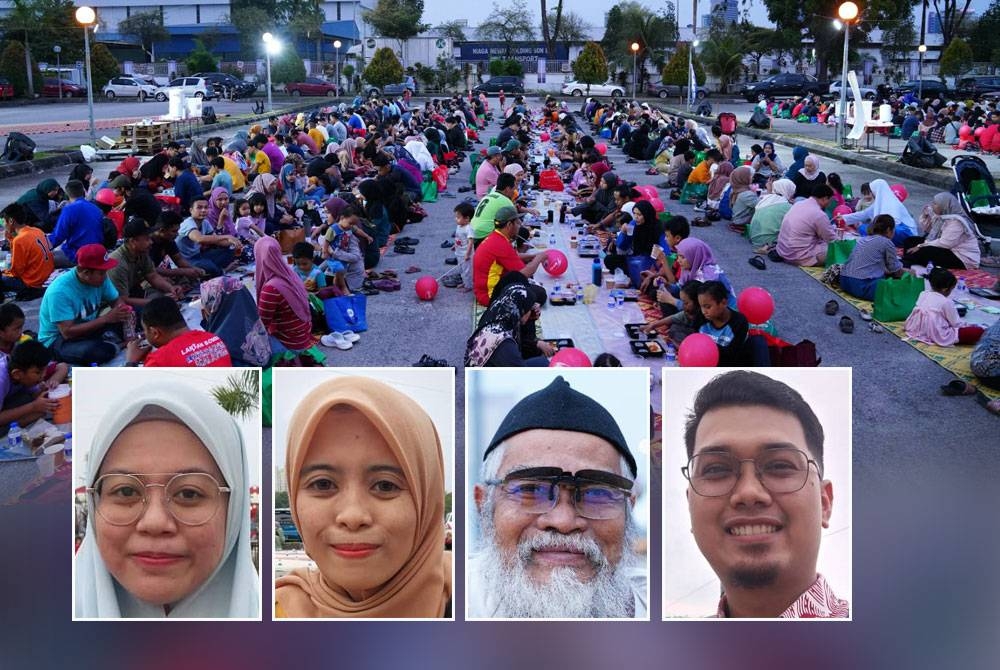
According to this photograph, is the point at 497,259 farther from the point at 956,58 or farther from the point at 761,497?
the point at 956,58

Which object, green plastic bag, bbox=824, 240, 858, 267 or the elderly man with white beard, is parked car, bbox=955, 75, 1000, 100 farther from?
the elderly man with white beard

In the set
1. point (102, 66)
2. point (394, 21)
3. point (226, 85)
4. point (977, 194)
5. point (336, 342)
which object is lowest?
point (336, 342)

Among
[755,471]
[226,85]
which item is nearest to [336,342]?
[755,471]

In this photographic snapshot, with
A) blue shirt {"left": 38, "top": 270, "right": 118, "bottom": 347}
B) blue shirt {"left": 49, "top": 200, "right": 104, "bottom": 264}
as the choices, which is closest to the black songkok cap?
blue shirt {"left": 38, "top": 270, "right": 118, "bottom": 347}

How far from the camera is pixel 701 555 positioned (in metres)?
3.56

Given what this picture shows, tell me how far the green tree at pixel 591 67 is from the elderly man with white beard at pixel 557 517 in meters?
45.4

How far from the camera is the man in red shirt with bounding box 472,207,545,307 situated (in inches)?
340

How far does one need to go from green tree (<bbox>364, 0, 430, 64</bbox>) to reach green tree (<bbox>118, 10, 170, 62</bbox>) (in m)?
13.6

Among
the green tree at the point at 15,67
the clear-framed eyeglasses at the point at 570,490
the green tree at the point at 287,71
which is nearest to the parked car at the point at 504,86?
the green tree at the point at 287,71

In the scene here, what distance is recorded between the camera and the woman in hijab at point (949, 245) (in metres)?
9.92

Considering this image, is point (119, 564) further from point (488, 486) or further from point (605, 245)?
point (605, 245)

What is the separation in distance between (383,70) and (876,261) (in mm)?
39025

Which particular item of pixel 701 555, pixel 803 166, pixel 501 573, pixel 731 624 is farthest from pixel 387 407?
pixel 803 166

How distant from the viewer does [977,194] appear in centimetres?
1185
